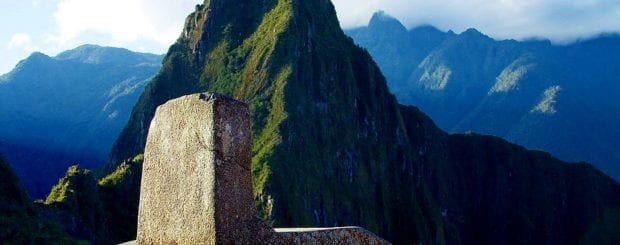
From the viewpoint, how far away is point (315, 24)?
127688 mm

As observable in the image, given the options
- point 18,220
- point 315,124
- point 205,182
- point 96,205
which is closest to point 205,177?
point 205,182

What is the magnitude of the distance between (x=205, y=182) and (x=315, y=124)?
359ft

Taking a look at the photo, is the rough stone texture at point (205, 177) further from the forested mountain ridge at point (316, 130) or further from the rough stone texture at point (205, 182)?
the forested mountain ridge at point (316, 130)

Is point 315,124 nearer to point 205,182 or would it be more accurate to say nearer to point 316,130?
point 316,130

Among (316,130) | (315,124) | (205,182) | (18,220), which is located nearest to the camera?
(205,182)

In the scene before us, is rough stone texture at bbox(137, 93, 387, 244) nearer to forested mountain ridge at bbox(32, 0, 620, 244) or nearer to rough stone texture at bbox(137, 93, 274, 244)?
rough stone texture at bbox(137, 93, 274, 244)

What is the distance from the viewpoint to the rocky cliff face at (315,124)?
10431cm

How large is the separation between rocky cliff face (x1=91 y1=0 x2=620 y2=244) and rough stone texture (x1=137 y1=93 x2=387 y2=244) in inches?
3404

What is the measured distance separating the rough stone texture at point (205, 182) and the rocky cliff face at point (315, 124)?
284 ft

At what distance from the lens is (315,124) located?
113562 millimetres

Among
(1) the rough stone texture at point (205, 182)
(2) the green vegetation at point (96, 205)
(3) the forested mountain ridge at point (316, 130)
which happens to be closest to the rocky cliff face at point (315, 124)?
(3) the forested mountain ridge at point (316, 130)

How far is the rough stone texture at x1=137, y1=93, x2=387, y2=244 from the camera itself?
4078 millimetres

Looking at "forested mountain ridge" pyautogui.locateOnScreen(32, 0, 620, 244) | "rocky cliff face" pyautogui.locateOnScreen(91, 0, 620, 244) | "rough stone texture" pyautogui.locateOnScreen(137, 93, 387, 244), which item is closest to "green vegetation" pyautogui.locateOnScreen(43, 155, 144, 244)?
"forested mountain ridge" pyautogui.locateOnScreen(32, 0, 620, 244)

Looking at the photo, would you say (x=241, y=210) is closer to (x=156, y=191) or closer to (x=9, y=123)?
(x=156, y=191)
